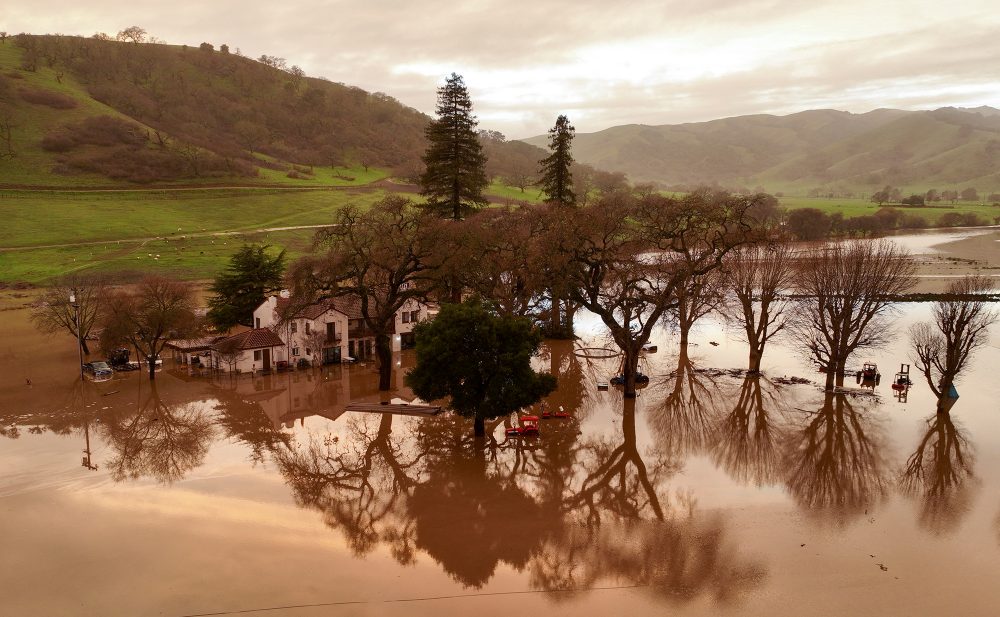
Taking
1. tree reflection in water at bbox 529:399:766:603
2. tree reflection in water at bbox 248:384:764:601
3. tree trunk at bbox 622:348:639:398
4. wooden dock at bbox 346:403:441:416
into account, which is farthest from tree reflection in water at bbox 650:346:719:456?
wooden dock at bbox 346:403:441:416

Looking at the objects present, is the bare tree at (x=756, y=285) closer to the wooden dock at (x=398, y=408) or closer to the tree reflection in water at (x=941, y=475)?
the tree reflection in water at (x=941, y=475)

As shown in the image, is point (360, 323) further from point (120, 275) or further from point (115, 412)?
point (120, 275)

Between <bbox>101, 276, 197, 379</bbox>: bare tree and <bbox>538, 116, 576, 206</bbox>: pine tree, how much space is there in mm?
26763

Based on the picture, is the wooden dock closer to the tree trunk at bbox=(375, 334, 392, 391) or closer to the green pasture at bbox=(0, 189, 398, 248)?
the tree trunk at bbox=(375, 334, 392, 391)

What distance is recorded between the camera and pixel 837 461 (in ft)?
87.0

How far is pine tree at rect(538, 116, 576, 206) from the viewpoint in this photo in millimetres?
52250

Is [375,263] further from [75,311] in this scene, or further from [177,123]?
[177,123]

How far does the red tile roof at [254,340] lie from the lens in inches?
1587

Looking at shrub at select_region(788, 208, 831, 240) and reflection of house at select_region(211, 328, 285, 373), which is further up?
shrub at select_region(788, 208, 831, 240)

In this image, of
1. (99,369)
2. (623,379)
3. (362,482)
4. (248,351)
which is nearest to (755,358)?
(623,379)

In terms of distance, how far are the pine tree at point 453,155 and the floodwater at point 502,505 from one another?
19.3 meters

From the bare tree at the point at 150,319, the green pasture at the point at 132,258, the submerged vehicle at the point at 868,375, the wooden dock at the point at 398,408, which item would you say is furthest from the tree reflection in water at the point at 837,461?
the green pasture at the point at 132,258

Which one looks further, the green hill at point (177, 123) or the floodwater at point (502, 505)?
the green hill at point (177, 123)

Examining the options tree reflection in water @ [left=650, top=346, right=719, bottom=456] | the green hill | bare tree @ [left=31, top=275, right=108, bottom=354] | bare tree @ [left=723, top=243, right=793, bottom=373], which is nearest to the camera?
tree reflection in water @ [left=650, top=346, right=719, bottom=456]
